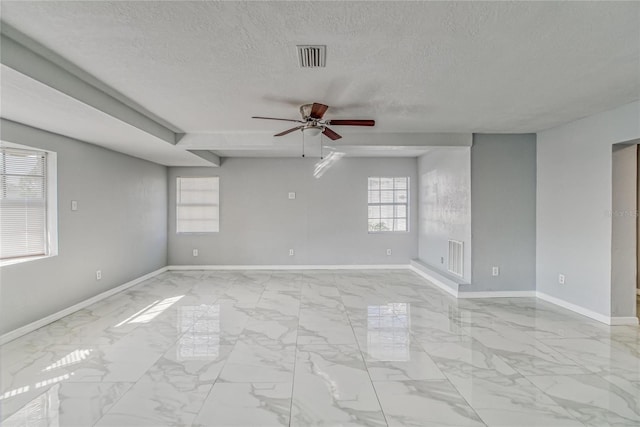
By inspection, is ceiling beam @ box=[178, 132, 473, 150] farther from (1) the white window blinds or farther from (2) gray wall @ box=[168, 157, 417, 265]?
(2) gray wall @ box=[168, 157, 417, 265]

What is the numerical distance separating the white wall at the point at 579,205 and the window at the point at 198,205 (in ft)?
18.9

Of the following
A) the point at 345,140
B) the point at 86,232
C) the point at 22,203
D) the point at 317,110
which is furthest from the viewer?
the point at 345,140

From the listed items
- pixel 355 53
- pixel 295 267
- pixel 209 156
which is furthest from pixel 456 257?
pixel 209 156

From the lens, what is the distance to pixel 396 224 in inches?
260

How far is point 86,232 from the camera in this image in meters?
4.07

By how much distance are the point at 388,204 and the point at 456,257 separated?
2.04 metres

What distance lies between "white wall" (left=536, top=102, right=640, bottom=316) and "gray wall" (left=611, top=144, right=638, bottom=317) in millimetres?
53

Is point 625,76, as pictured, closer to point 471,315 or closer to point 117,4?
point 471,315

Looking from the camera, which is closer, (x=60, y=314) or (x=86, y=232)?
(x=60, y=314)

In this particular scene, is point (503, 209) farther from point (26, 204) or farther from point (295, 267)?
point (26, 204)

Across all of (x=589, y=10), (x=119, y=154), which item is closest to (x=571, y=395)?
(x=589, y=10)

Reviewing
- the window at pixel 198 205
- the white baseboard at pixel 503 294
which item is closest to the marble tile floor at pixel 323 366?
the white baseboard at pixel 503 294

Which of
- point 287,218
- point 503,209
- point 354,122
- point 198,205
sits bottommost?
point 287,218

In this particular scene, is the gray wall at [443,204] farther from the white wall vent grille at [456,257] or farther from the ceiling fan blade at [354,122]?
the ceiling fan blade at [354,122]
